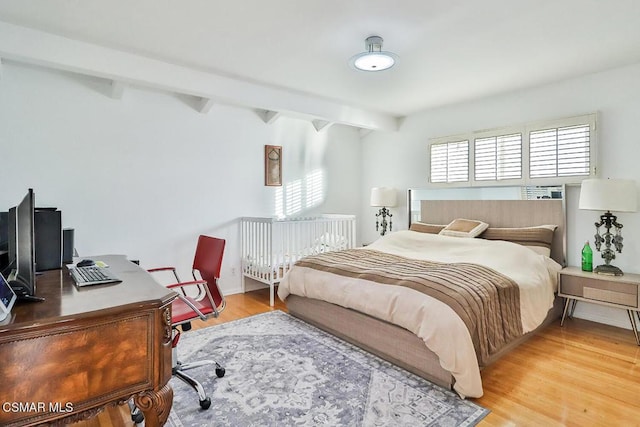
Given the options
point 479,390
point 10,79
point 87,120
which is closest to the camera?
point 479,390

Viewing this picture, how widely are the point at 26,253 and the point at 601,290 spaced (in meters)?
3.97

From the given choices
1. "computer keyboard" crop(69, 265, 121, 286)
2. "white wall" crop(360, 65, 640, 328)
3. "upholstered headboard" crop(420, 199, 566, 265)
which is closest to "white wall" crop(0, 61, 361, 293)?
"computer keyboard" crop(69, 265, 121, 286)

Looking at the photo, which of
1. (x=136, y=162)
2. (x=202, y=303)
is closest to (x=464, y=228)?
(x=202, y=303)

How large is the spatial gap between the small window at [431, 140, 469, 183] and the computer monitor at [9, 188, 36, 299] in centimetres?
429

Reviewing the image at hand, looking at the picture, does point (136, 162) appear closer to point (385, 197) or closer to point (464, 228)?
point (385, 197)

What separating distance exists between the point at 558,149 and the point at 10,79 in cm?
527

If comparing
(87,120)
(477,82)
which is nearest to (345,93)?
(477,82)

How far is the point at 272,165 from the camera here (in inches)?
189

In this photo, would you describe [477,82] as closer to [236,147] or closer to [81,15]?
[236,147]

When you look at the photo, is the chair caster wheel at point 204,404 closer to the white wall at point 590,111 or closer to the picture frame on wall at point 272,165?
the picture frame on wall at point 272,165

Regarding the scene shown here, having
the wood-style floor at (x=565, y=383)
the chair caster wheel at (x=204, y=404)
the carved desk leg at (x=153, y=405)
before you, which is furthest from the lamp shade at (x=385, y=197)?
the carved desk leg at (x=153, y=405)

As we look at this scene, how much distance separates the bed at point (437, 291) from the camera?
7.01 ft

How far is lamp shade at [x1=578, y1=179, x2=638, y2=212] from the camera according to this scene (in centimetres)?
292

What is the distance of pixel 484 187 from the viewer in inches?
166
